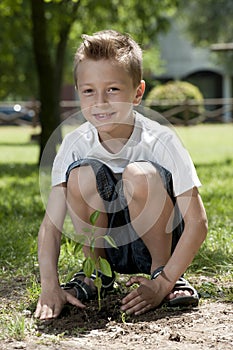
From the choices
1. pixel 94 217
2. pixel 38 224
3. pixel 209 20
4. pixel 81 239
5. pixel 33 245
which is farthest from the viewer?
pixel 209 20

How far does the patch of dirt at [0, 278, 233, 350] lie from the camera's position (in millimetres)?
2510

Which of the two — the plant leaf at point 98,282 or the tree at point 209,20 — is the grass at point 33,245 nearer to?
the plant leaf at point 98,282

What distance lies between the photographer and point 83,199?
298 centimetres

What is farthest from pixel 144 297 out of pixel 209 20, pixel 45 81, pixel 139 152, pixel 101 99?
pixel 209 20

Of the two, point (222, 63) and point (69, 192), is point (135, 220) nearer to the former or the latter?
point (69, 192)

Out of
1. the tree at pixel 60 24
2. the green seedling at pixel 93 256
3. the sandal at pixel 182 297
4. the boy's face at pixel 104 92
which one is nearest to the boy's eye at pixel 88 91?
the boy's face at pixel 104 92

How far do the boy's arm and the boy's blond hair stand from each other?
1.79 feet

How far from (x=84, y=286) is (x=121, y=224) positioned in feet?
1.03

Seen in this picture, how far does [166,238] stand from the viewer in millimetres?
3055

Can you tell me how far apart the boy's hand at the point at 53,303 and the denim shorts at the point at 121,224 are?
13.5 inches

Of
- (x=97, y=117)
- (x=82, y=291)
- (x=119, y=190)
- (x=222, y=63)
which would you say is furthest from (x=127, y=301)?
(x=222, y=63)

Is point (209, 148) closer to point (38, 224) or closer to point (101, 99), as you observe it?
point (38, 224)

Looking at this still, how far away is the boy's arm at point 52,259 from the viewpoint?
2879mm

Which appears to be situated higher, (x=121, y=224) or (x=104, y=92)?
(x=104, y=92)
